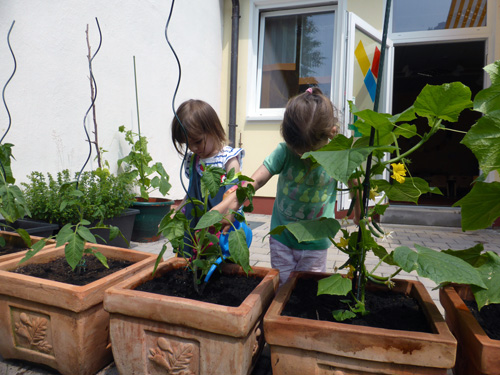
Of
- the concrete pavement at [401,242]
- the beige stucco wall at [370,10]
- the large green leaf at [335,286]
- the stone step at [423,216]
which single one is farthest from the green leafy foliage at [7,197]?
the beige stucco wall at [370,10]

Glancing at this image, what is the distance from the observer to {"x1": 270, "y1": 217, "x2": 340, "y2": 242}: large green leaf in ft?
2.91

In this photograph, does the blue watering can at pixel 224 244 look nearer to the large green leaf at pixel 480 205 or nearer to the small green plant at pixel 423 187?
the small green plant at pixel 423 187

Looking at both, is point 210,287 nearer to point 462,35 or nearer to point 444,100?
point 444,100

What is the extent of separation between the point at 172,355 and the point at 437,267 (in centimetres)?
70

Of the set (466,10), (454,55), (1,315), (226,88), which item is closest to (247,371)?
(1,315)

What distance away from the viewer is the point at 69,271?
135 cm

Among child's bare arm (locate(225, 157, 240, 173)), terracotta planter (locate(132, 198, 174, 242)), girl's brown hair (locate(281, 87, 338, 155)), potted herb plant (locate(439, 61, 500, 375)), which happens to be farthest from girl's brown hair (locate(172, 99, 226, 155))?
terracotta planter (locate(132, 198, 174, 242))

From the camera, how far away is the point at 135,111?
3.67 metres

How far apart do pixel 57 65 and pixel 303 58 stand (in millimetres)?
3591

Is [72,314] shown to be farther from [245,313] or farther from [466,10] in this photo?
[466,10]

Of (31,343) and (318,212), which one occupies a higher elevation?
(318,212)

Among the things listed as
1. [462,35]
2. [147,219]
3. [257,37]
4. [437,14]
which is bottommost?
[147,219]

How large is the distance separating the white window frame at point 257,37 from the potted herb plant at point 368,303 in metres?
4.19

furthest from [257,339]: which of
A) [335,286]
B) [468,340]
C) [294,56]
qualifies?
[294,56]
